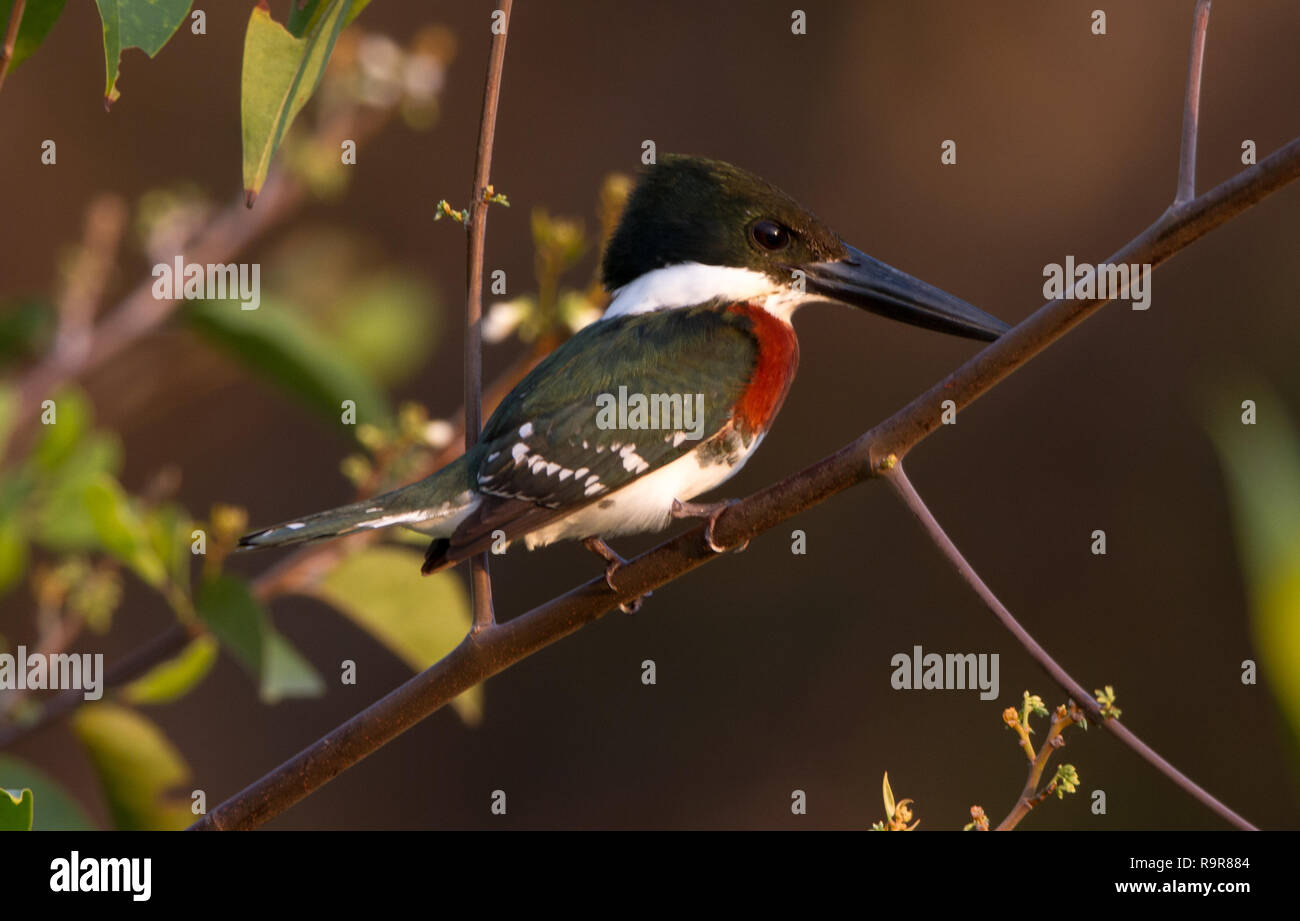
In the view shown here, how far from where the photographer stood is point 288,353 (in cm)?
207

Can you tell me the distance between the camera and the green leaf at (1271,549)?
1.47m

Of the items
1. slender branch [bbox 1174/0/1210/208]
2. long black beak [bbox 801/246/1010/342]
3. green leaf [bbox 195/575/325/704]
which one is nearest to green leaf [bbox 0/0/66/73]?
green leaf [bbox 195/575/325/704]

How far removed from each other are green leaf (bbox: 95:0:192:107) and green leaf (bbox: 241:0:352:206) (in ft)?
0.26

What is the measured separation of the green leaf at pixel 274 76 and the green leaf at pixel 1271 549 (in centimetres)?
99

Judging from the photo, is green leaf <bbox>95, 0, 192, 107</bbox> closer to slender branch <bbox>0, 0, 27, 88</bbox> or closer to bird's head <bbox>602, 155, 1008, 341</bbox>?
slender branch <bbox>0, 0, 27, 88</bbox>

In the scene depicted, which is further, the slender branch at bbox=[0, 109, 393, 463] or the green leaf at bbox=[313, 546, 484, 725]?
the slender branch at bbox=[0, 109, 393, 463]

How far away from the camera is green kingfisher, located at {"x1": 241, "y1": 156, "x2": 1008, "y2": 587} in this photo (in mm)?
1957

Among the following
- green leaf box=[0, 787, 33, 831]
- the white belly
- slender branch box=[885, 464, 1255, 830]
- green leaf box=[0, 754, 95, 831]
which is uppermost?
the white belly

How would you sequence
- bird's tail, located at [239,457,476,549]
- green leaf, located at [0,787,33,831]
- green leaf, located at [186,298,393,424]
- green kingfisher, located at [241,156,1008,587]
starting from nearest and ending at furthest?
green leaf, located at [0,787,33,831], bird's tail, located at [239,457,476,549], green kingfisher, located at [241,156,1008,587], green leaf, located at [186,298,393,424]

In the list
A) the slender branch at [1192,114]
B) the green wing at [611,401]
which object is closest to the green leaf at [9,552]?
the green wing at [611,401]

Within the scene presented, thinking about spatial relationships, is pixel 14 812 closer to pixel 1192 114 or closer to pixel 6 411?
pixel 6 411

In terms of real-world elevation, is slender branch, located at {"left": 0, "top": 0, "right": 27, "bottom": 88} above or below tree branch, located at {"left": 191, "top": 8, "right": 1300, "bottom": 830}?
above

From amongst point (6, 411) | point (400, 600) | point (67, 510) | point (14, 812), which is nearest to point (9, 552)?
point (67, 510)

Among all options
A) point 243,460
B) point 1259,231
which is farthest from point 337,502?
point 1259,231
